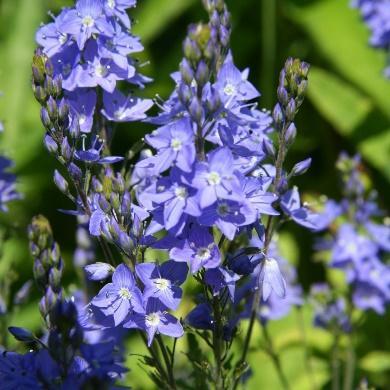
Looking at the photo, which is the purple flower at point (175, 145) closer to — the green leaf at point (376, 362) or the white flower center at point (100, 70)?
the white flower center at point (100, 70)

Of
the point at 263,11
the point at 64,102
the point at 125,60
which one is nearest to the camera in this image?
the point at 64,102

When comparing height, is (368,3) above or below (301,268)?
above

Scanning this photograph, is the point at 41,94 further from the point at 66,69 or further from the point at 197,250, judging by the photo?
the point at 197,250

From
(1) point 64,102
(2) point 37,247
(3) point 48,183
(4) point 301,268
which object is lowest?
(4) point 301,268

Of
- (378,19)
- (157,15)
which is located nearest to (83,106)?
(378,19)

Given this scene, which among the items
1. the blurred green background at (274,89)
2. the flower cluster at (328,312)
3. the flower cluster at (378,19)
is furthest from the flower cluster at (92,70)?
the blurred green background at (274,89)

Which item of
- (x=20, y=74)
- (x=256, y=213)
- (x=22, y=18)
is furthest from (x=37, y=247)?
(x=22, y=18)

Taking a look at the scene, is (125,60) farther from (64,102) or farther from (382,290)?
(382,290)

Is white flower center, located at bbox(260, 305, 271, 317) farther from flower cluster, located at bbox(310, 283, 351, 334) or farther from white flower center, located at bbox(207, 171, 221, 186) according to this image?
white flower center, located at bbox(207, 171, 221, 186)
